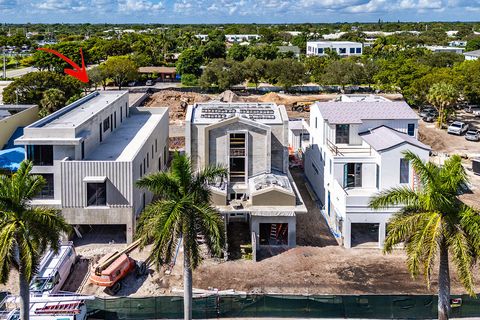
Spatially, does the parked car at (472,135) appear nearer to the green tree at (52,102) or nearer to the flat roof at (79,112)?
the flat roof at (79,112)

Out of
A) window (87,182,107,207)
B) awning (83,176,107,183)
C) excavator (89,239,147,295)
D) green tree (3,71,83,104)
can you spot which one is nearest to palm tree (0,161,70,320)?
excavator (89,239,147,295)

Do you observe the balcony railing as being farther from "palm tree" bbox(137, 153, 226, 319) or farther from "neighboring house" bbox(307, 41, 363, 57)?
"neighboring house" bbox(307, 41, 363, 57)

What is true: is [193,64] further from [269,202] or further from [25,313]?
[25,313]

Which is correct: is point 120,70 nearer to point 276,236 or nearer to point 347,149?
point 347,149

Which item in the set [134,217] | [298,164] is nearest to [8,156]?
[134,217]

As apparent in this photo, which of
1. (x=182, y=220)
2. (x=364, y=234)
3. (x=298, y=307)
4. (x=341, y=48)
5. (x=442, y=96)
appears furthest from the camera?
(x=341, y=48)

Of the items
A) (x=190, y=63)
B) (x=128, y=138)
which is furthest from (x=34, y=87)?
(x=190, y=63)
